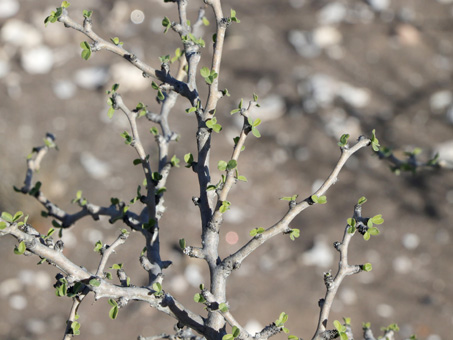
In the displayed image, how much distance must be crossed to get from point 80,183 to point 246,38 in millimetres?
2014

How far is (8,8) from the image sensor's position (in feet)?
16.2

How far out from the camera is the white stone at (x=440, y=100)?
4.64m

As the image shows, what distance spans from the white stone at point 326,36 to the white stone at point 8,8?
107 inches

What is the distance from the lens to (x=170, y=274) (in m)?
3.77

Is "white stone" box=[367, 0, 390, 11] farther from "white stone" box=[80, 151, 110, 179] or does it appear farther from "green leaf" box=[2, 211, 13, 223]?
"green leaf" box=[2, 211, 13, 223]

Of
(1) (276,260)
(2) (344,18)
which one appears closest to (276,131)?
(1) (276,260)

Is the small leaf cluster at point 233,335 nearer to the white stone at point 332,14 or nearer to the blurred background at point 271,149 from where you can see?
the blurred background at point 271,149

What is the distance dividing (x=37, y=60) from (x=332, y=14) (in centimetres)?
273

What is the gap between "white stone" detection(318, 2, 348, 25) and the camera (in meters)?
5.21

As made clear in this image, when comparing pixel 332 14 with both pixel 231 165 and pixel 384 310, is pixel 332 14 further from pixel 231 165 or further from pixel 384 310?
pixel 231 165

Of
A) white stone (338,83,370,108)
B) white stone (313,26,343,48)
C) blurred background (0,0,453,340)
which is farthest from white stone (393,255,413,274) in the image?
white stone (313,26,343,48)

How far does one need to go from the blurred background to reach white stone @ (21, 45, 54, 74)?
0.01 meters

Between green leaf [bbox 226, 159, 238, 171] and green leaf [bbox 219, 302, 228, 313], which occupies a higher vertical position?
green leaf [bbox 226, 159, 238, 171]

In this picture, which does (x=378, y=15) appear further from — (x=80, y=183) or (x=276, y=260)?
(x=80, y=183)
